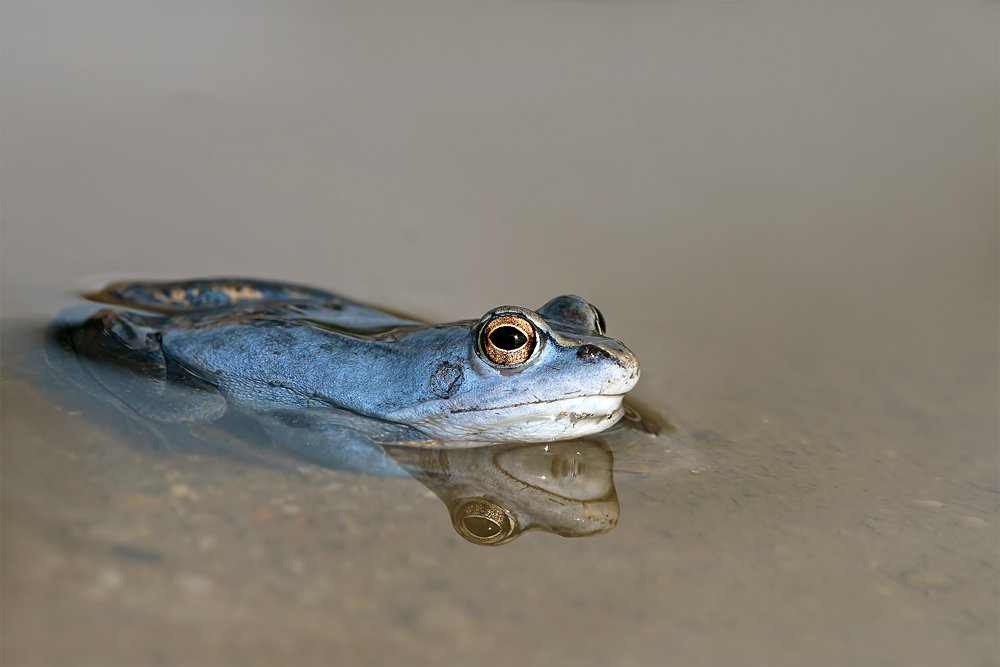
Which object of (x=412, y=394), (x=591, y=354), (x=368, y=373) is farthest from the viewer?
(x=368, y=373)

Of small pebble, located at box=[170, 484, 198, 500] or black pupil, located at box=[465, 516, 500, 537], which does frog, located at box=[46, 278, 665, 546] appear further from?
small pebble, located at box=[170, 484, 198, 500]

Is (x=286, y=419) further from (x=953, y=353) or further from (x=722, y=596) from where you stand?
(x=953, y=353)

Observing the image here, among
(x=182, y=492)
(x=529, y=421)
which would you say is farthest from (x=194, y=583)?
(x=529, y=421)

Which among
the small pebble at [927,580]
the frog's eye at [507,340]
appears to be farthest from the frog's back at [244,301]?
the small pebble at [927,580]

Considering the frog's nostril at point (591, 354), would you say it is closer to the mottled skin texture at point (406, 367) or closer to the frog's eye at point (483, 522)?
the mottled skin texture at point (406, 367)

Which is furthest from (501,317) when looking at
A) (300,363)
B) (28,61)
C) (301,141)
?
(28,61)

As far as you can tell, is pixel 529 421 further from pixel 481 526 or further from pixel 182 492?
pixel 182 492

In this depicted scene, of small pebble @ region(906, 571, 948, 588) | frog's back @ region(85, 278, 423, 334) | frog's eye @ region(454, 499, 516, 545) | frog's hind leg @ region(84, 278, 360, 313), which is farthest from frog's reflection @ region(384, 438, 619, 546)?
frog's hind leg @ region(84, 278, 360, 313)

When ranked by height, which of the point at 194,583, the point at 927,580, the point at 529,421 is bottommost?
the point at 194,583
